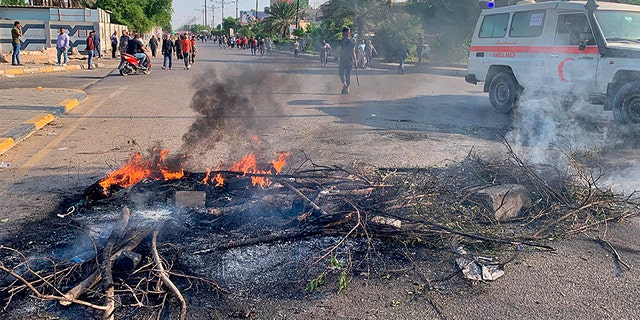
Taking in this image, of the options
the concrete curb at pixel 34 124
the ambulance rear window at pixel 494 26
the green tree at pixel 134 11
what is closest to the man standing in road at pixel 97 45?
the green tree at pixel 134 11

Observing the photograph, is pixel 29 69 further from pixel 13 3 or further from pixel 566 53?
pixel 13 3

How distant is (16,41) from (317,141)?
17.7 metres

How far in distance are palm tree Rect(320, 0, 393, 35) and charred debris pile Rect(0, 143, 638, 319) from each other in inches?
1271

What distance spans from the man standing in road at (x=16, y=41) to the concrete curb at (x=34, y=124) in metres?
10.0

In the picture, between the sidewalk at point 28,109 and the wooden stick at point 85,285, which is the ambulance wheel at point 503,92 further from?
the wooden stick at point 85,285

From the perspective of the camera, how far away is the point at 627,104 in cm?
884

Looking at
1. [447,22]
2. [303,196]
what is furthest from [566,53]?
[447,22]

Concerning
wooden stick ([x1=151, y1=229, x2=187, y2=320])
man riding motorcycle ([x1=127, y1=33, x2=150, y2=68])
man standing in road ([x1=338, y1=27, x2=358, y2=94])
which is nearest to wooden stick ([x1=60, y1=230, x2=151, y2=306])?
wooden stick ([x1=151, y1=229, x2=187, y2=320])

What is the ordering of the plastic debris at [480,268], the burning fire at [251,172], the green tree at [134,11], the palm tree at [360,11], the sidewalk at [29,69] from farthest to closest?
the green tree at [134,11], the palm tree at [360,11], the sidewalk at [29,69], the burning fire at [251,172], the plastic debris at [480,268]

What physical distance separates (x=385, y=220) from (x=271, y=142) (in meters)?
4.11

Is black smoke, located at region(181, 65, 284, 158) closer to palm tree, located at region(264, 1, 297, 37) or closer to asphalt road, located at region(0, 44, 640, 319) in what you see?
asphalt road, located at region(0, 44, 640, 319)

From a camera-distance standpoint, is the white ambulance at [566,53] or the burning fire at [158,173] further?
the white ambulance at [566,53]

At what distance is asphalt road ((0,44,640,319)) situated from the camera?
3426mm

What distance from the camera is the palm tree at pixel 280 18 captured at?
6625 centimetres
